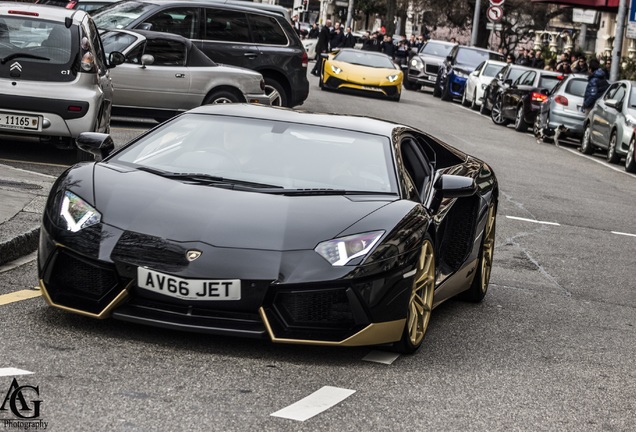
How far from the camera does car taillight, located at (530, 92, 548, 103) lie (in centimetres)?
3166

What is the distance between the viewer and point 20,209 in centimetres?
977

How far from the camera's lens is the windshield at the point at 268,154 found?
7.10 metres

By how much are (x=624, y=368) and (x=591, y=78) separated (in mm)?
22108

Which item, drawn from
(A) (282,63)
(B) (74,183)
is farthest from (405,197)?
(A) (282,63)

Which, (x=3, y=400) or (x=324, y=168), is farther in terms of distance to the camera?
(x=324, y=168)

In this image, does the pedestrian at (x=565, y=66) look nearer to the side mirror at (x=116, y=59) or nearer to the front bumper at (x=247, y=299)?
the side mirror at (x=116, y=59)

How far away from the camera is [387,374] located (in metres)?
6.28

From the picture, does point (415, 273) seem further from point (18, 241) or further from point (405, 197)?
point (18, 241)

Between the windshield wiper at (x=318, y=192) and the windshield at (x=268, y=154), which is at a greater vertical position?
the windshield at (x=268, y=154)

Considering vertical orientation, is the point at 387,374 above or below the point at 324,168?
below

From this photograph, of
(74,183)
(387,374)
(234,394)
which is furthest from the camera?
(74,183)

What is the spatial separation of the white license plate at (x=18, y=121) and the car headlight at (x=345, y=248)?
7.90m

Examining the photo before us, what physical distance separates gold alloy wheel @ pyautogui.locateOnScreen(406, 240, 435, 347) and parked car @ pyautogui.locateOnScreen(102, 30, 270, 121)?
463 inches
